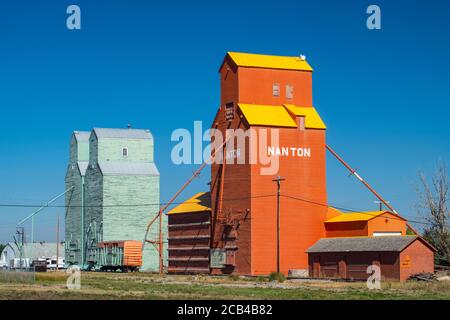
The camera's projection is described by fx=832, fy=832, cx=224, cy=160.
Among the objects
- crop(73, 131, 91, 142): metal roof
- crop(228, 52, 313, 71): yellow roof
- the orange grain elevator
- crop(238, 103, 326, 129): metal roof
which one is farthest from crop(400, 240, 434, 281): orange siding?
crop(73, 131, 91, 142): metal roof

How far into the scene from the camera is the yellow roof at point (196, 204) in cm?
7850

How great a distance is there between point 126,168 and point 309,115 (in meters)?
33.2

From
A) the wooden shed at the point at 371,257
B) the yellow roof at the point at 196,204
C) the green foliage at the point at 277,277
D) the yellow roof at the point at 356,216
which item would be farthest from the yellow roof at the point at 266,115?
the green foliage at the point at 277,277

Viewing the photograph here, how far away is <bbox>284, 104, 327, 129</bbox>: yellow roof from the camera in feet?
236

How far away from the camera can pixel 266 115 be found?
71375 mm

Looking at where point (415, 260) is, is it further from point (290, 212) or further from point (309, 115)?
point (309, 115)

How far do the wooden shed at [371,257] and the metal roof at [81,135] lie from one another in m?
49.1

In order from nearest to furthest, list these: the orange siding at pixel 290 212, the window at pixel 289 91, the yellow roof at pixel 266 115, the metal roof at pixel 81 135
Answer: the orange siding at pixel 290 212
the yellow roof at pixel 266 115
the window at pixel 289 91
the metal roof at pixel 81 135

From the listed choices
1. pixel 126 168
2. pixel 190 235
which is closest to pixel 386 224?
pixel 190 235

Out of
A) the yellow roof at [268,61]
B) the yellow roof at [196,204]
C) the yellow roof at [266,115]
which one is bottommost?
the yellow roof at [196,204]

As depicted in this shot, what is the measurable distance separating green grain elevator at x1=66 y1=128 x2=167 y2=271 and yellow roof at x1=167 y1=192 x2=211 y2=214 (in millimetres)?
14025

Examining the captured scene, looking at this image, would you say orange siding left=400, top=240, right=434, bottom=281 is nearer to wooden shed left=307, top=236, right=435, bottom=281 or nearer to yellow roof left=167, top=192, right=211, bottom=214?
wooden shed left=307, top=236, right=435, bottom=281

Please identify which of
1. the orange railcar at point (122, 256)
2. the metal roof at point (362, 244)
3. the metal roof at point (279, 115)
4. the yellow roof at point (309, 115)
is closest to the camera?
the metal roof at point (362, 244)

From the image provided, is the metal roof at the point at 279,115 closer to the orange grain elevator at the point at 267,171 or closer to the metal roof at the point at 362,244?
the orange grain elevator at the point at 267,171
